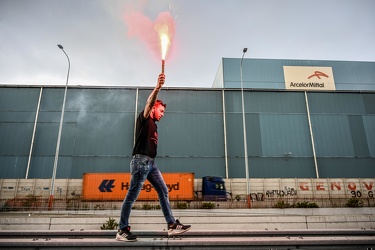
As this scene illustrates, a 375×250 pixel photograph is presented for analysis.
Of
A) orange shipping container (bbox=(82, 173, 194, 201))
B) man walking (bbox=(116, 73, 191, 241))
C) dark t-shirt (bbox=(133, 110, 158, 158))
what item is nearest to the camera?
man walking (bbox=(116, 73, 191, 241))

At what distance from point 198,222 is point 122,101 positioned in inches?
823

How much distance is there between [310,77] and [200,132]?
83.5 feet

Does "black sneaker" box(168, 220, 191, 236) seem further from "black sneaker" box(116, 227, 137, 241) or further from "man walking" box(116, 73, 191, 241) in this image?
"black sneaker" box(116, 227, 137, 241)

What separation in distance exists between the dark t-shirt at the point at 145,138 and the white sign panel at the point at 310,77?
41351 millimetres

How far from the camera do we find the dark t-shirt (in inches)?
143

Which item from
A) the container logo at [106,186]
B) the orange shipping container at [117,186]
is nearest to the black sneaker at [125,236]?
the orange shipping container at [117,186]

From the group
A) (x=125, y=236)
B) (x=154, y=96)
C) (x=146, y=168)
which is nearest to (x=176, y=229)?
(x=125, y=236)

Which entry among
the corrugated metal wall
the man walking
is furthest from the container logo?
the man walking

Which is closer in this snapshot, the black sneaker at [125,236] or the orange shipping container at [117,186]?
the black sneaker at [125,236]

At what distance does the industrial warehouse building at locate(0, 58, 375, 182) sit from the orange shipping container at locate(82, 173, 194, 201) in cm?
361

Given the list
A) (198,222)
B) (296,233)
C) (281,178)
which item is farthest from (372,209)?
(296,233)

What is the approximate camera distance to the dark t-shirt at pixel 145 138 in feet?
11.9

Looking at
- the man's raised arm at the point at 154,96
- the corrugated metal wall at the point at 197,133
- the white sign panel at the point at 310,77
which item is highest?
the white sign panel at the point at 310,77

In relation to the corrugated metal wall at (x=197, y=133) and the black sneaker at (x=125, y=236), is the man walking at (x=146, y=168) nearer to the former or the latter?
the black sneaker at (x=125, y=236)
